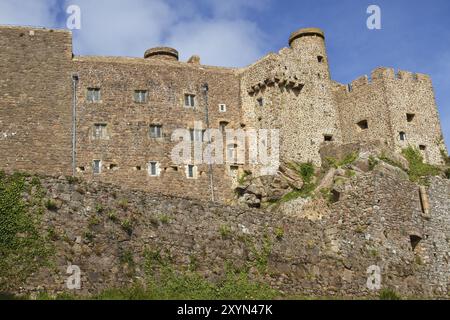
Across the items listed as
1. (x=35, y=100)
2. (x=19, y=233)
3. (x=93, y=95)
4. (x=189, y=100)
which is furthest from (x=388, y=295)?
(x=35, y=100)

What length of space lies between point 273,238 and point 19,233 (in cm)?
1028

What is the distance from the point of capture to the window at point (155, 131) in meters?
40.2

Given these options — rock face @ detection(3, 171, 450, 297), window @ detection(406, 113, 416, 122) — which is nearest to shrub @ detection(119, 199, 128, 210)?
rock face @ detection(3, 171, 450, 297)

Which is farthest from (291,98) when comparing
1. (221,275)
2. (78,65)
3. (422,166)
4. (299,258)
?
(221,275)

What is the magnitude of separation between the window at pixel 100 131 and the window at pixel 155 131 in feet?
9.39

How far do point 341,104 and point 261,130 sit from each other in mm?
6287

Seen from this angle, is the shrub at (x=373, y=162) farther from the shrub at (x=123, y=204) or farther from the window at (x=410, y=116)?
the shrub at (x=123, y=204)

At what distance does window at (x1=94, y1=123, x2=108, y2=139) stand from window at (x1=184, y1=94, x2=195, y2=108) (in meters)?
5.63

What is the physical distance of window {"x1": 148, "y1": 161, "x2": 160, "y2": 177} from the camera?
39312mm

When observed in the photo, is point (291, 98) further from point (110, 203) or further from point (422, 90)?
point (110, 203)

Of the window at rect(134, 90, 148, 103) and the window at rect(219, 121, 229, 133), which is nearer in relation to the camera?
the window at rect(134, 90, 148, 103)

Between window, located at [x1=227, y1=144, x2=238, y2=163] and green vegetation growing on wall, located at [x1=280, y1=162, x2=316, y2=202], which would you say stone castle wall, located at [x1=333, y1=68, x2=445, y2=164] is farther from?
window, located at [x1=227, y1=144, x2=238, y2=163]

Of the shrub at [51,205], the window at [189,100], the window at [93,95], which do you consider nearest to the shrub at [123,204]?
the shrub at [51,205]

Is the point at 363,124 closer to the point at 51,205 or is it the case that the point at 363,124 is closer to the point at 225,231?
the point at 225,231
